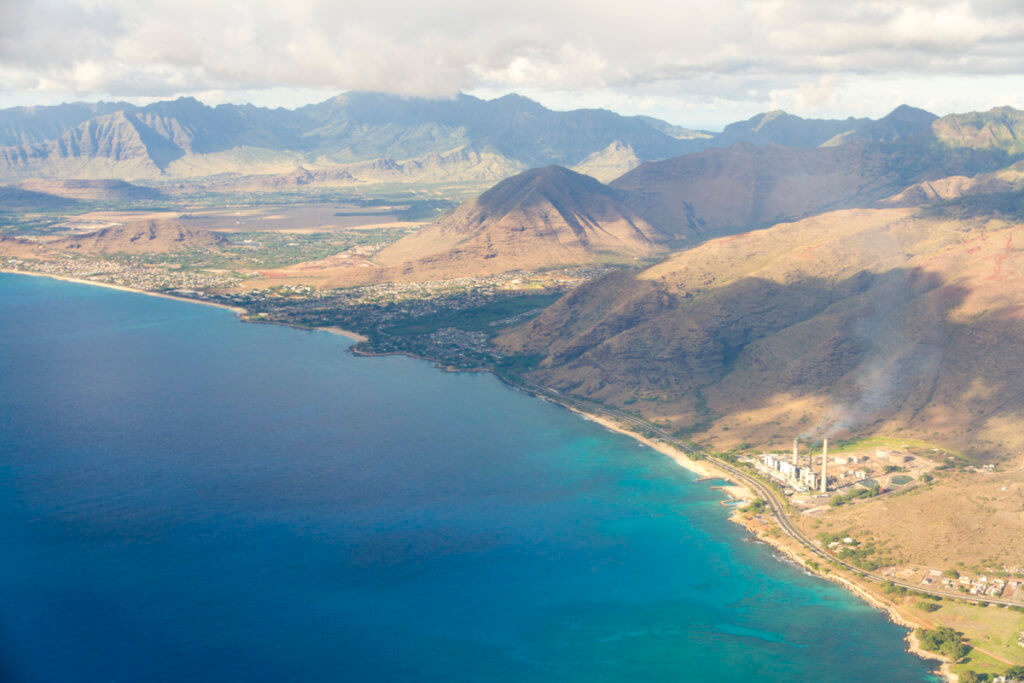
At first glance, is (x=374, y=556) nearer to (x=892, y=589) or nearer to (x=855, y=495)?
(x=892, y=589)

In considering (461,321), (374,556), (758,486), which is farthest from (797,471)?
(461,321)

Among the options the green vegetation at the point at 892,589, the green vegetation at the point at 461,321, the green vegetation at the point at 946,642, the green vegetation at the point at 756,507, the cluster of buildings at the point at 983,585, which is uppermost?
the green vegetation at the point at 461,321

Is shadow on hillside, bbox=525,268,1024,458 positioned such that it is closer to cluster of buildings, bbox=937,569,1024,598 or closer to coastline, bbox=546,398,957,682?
coastline, bbox=546,398,957,682

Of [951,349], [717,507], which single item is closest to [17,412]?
[717,507]

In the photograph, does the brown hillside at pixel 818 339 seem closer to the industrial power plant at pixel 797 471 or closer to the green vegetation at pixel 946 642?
the industrial power plant at pixel 797 471

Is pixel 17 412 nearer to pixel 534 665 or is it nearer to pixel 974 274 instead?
pixel 534 665

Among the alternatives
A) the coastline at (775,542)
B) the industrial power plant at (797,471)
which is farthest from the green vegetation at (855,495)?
the coastline at (775,542)

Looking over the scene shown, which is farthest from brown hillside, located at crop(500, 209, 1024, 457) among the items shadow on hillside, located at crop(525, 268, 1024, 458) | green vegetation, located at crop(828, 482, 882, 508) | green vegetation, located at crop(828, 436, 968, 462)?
green vegetation, located at crop(828, 482, 882, 508)
